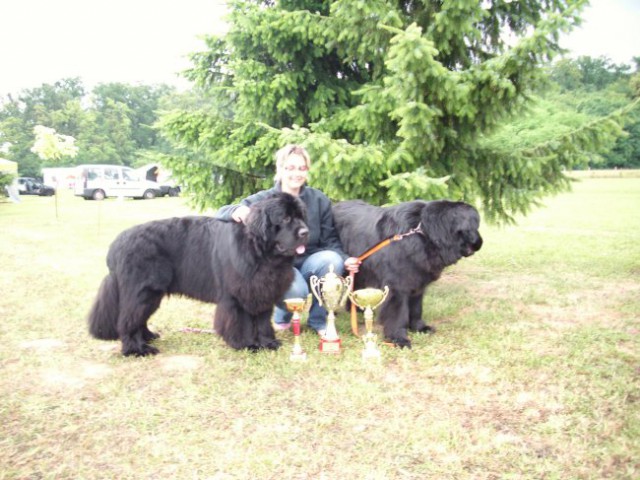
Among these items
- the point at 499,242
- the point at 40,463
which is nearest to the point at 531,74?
the point at 40,463

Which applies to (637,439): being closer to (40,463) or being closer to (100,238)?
(40,463)

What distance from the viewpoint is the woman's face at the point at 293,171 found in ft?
11.9

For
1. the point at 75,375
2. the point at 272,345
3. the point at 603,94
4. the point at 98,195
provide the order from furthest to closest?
the point at 603,94, the point at 98,195, the point at 272,345, the point at 75,375

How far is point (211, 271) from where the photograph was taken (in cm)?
355

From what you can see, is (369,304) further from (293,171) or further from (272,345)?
(293,171)

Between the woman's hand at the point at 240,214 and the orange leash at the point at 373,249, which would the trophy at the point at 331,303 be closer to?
the orange leash at the point at 373,249

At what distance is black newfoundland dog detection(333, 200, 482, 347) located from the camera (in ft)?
11.7

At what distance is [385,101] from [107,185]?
23037 mm

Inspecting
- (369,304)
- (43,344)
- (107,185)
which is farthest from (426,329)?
(107,185)

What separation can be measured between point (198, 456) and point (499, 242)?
333 inches

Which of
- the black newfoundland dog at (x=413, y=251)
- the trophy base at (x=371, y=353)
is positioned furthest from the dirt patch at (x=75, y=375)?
the black newfoundland dog at (x=413, y=251)

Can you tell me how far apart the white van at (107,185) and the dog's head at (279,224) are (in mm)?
23187

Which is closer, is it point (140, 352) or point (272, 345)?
point (140, 352)

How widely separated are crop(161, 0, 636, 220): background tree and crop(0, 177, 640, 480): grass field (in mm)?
1369
